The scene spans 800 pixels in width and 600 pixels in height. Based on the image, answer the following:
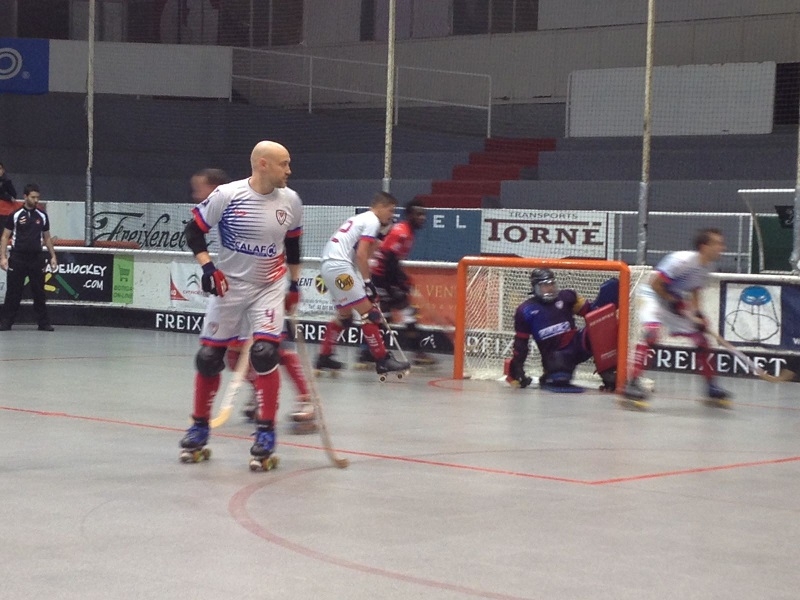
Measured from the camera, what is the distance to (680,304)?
9984mm

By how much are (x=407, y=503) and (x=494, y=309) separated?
6644 millimetres

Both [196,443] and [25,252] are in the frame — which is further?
[25,252]

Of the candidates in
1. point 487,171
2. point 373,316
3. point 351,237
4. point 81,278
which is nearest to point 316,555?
point 373,316

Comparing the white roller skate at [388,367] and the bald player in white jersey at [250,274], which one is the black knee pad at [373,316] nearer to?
the white roller skate at [388,367]

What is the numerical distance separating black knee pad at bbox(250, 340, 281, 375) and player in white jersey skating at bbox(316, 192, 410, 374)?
432 centimetres


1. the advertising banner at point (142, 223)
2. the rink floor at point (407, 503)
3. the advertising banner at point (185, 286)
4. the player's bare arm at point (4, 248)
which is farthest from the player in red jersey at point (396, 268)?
the advertising banner at point (142, 223)

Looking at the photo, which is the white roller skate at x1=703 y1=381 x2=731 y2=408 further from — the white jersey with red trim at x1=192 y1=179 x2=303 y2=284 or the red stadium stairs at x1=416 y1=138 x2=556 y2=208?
the red stadium stairs at x1=416 y1=138 x2=556 y2=208

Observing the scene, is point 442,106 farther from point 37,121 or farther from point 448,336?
point 448,336

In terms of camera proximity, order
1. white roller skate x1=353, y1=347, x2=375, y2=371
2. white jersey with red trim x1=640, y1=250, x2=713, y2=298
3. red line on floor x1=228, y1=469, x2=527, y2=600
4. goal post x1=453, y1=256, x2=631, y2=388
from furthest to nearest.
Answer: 1. white roller skate x1=353, y1=347, x2=375, y2=371
2. goal post x1=453, y1=256, x2=631, y2=388
3. white jersey with red trim x1=640, y1=250, x2=713, y2=298
4. red line on floor x1=228, y1=469, x2=527, y2=600

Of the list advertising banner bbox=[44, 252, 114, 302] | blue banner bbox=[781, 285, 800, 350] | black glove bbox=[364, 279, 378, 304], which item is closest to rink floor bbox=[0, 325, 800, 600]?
black glove bbox=[364, 279, 378, 304]

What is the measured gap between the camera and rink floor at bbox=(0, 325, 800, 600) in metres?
4.44

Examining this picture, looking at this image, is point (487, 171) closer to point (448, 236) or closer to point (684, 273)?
point (448, 236)

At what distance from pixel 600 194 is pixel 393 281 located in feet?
23.3

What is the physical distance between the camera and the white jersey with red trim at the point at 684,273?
9.81 meters
